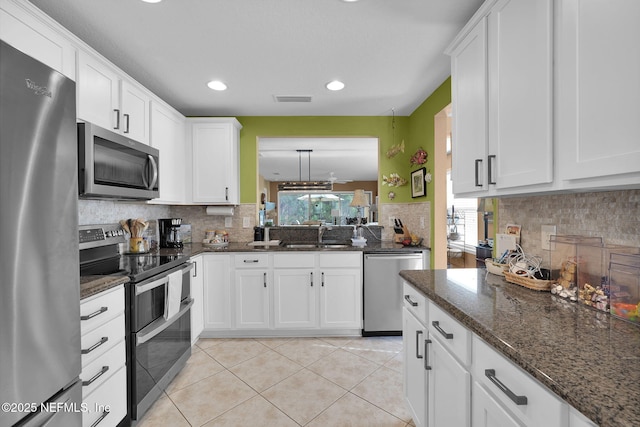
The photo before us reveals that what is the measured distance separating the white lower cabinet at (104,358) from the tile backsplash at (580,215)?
225cm

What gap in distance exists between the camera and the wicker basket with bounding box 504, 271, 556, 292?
1.33 metres

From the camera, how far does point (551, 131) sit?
106 centimetres

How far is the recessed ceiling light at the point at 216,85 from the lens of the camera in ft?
8.27

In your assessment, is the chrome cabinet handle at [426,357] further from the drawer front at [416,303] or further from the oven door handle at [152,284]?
the oven door handle at [152,284]

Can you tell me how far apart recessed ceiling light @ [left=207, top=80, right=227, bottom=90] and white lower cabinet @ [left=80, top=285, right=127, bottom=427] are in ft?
5.89

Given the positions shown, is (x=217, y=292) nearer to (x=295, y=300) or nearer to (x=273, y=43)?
(x=295, y=300)

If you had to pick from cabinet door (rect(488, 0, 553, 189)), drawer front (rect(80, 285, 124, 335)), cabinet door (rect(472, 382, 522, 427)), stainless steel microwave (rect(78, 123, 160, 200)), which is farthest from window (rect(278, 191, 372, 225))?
cabinet door (rect(472, 382, 522, 427))

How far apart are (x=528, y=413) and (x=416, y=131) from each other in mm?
2935

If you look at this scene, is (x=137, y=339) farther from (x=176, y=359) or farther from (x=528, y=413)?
(x=528, y=413)

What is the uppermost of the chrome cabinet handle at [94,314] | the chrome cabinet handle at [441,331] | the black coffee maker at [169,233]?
the black coffee maker at [169,233]

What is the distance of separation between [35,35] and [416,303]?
2332 millimetres

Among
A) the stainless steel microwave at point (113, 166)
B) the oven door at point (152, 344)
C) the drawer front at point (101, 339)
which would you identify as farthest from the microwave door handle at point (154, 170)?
the drawer front at point (101, 339)

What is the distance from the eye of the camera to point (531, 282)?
53.9 inches

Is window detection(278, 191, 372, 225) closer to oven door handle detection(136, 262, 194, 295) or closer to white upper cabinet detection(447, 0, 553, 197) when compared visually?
oven door handle detection(136, 262, 194, 295)
